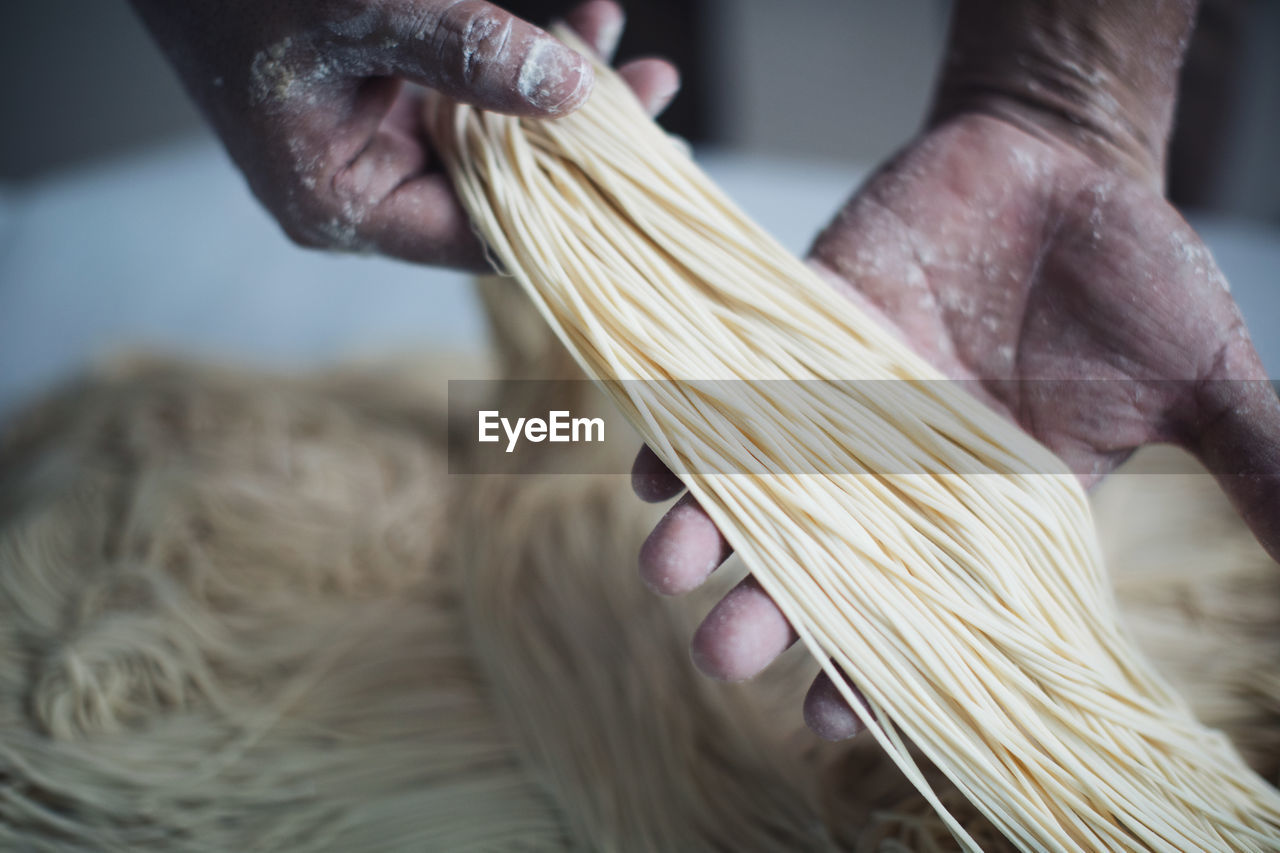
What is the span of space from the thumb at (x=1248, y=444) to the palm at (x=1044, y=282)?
2 centimetres

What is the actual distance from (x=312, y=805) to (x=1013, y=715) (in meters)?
0.53

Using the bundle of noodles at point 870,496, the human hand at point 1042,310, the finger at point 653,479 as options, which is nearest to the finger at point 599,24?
the bundle of noodles at point 870,496

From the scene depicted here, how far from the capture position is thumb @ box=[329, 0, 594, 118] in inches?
20.9

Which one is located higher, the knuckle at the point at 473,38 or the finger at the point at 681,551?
the knuckle at the point at 473,38

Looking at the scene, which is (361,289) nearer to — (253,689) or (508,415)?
(508,415)

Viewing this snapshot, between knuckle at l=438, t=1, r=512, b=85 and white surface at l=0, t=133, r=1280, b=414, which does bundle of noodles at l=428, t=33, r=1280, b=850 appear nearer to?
knuckle at l=438, t=1, r=512, b=85

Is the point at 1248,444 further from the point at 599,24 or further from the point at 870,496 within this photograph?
the point at 599,24

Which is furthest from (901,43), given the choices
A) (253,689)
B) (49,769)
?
(49,769)

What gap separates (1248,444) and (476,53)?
0.56 metres

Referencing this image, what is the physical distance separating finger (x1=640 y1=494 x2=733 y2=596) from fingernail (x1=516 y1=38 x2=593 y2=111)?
0.91ft

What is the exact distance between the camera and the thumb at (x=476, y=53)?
53 cm

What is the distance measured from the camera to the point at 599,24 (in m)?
0.74

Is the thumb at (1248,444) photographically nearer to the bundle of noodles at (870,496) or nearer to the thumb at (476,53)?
the bundle of noodles at (870,496)

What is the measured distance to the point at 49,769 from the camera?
0.67m
